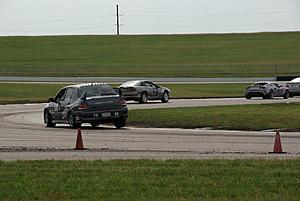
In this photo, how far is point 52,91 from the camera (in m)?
61.1

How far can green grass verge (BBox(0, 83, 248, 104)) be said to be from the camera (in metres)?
57.1

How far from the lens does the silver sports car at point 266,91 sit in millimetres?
54750

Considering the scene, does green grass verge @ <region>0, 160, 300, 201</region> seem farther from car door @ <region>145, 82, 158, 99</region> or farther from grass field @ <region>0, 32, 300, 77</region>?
grass field @ <region>0, 32, 300, 77</region>

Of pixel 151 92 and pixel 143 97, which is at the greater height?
pixel 151 92

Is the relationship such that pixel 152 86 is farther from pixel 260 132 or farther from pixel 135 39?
pixel 135 39

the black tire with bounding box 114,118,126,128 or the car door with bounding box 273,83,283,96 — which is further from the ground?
the black tire with bounding box 114,118,126,128

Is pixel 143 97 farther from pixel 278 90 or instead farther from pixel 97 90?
pixel 97 90

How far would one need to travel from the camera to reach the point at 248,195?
37.0ft

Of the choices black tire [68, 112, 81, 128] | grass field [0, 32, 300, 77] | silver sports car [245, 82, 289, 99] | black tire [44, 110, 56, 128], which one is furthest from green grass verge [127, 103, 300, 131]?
grass field [0, 32, 300, 77]

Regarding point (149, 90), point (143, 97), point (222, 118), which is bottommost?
point (143, 97)

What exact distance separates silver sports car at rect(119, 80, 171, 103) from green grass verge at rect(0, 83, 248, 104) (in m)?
6.28

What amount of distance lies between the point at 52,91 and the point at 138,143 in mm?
39080

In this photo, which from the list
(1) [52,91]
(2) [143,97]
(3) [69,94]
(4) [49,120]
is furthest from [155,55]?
(3) [69,94]

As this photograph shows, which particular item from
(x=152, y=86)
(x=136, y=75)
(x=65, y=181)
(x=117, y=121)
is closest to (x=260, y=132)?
(x=117, y=121)
